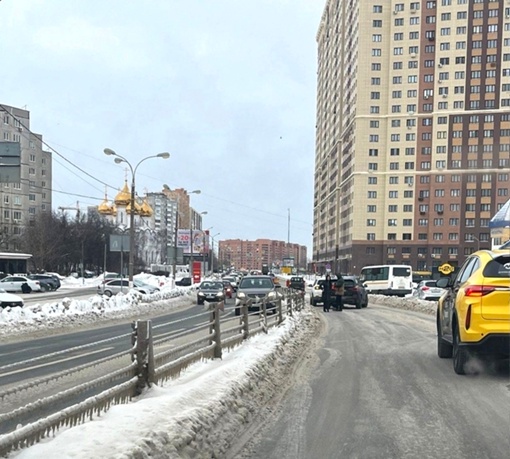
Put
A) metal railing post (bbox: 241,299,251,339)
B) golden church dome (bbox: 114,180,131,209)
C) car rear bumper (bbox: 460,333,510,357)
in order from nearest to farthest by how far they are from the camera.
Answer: car rear bumper (bbox: 460,333,510,357) < metal railing post (bbox: 241,299,251,339) < golden church dome (bbox: 114,180,131,209)

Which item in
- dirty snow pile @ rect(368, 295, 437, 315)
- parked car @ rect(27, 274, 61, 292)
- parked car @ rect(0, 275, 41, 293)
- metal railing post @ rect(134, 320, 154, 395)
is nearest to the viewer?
metal railing post @ rect(134, 320, 154, 395)

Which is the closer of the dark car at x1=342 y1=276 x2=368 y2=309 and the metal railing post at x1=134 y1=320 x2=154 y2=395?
the metal railing post at x1=134 y1=320 x2=154 y2=395

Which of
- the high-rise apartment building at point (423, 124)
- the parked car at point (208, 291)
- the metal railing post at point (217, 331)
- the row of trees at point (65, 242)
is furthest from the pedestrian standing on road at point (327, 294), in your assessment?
the high-rise apartment building at point (423, 124)

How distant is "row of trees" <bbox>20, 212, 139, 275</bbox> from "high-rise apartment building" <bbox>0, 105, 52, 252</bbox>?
30.7 feet

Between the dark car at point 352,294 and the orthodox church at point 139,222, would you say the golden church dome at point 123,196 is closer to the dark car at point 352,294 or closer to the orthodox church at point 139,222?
the orthodox church at point 139,222

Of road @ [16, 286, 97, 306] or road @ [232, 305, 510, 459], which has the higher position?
road @ [232, 305, 510, 459]

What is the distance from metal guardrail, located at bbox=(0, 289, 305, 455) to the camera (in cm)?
382

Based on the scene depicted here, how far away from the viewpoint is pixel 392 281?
46.7 metres

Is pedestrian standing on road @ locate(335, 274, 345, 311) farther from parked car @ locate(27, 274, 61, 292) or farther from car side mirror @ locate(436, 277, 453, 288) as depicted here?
parked car @ locate(27, 274, 61, 292)

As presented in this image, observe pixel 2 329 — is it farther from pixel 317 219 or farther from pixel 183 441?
pixel 317 219

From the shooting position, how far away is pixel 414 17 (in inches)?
3573

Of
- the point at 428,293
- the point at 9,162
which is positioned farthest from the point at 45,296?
the point at 9,162

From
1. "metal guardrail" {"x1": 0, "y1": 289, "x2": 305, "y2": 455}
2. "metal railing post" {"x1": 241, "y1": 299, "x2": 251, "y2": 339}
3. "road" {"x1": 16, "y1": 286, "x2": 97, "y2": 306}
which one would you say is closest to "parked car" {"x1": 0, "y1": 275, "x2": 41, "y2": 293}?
"road" {"x1": 16, "y1": 286, "x2": 97, "y2": 306}

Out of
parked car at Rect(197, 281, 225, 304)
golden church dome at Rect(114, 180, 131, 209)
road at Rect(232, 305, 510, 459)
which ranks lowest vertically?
parked car at Rect(197, 281, 225, 304)
